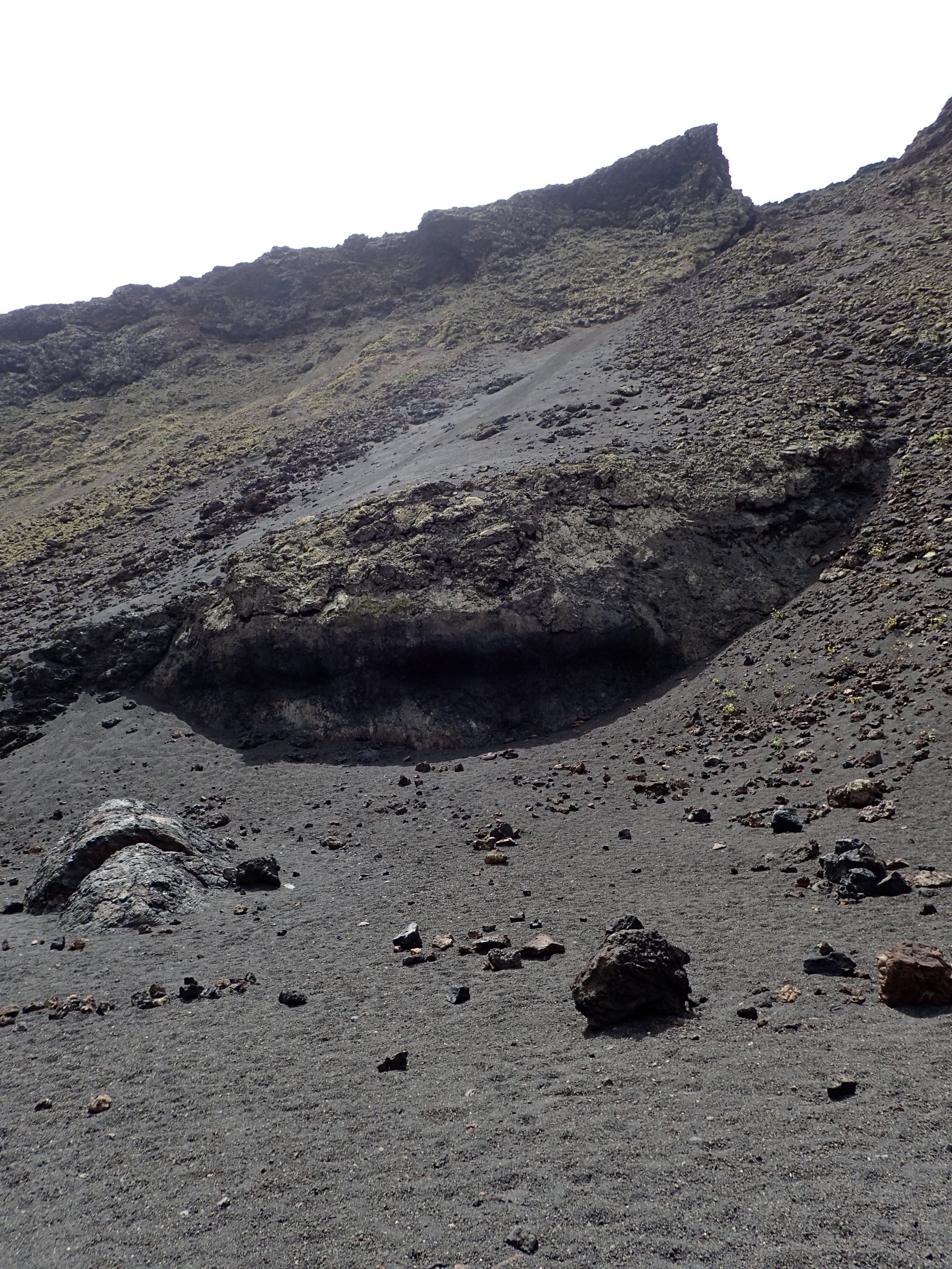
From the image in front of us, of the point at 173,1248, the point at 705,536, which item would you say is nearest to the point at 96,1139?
the point at 173,1248

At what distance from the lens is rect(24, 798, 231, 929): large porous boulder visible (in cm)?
851

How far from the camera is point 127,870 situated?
29.3ft

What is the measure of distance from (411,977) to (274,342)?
131ft

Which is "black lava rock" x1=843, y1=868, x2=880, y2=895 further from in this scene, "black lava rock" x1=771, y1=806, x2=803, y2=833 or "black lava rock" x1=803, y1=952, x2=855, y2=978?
"black lava rock" x1=771, y1=806, x2=803, y2=833

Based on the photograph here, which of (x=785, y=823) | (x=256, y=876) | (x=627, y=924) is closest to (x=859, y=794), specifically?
(x=785, y=823)

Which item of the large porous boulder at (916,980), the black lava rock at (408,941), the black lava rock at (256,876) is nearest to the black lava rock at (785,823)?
the large porous boulder at (916,980)

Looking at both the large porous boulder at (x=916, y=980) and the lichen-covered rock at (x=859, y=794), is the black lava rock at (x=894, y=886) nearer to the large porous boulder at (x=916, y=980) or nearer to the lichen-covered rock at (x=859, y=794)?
the large porous boulder at (x=916, y=980)

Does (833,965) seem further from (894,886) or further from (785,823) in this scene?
(785,823)

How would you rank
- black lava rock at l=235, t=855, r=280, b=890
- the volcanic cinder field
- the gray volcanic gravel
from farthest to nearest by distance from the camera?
black lava rock at l=235, t=855, r=280, b=890
the volcanic cinder field
the gray volcanic gravel

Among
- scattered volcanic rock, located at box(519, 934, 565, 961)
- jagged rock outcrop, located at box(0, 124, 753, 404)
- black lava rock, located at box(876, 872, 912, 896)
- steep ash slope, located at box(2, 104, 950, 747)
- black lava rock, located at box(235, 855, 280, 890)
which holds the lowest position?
black lava rock, located at box(235, 855, 280, 890)

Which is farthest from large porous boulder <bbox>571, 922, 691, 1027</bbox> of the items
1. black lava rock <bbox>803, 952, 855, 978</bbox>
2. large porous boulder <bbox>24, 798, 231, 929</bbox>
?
large porous boulder <bbox>24, 798, 231, 929</bbox>

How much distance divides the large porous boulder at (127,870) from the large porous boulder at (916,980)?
22.2 feet

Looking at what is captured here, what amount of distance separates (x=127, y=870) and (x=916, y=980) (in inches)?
305

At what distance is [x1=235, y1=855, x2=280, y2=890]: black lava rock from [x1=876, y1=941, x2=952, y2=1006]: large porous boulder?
6780 mm
